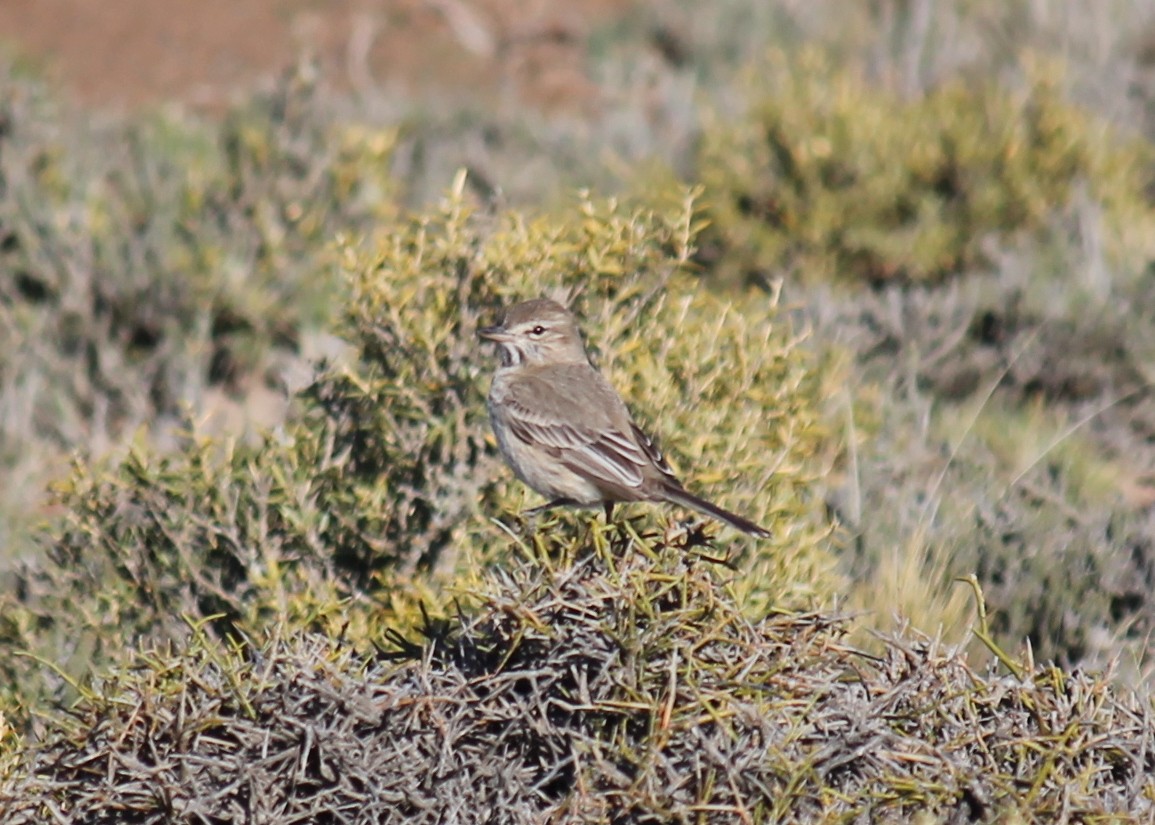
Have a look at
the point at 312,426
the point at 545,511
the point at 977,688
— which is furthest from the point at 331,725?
the point at 312,426

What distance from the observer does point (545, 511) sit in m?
5.04

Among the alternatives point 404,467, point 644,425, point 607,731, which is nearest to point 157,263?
point 404,467

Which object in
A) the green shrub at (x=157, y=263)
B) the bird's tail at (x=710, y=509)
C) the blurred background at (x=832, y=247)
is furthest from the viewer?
the green shrub at (x=157, y=263)

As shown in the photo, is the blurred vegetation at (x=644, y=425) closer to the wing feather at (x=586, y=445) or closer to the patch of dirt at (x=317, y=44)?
the wing feather at (x=586, y=445)

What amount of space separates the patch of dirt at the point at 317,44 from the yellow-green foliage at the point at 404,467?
6.85 m

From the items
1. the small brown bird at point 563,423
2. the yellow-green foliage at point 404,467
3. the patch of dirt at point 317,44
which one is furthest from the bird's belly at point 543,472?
the patch of dirt at point 317,44

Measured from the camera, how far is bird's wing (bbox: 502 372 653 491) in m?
5.12

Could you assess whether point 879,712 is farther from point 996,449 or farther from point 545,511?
point 996,449

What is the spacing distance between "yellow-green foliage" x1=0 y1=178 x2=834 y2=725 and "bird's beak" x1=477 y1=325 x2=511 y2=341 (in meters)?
0.12

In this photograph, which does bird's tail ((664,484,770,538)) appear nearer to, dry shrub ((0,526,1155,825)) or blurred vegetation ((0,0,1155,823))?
blurred vegetation ((0,0,1155,823))

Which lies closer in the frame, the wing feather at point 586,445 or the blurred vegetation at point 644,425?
the blurred vegetation at point 644,425

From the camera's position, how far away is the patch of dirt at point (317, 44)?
41.1ft

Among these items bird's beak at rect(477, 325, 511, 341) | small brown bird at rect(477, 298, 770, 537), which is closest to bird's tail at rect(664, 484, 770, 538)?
small brown bird at rect(477, 298, 770, 537)

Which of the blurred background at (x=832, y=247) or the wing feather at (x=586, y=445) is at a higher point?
the wing feather at (x=586, y=445)
